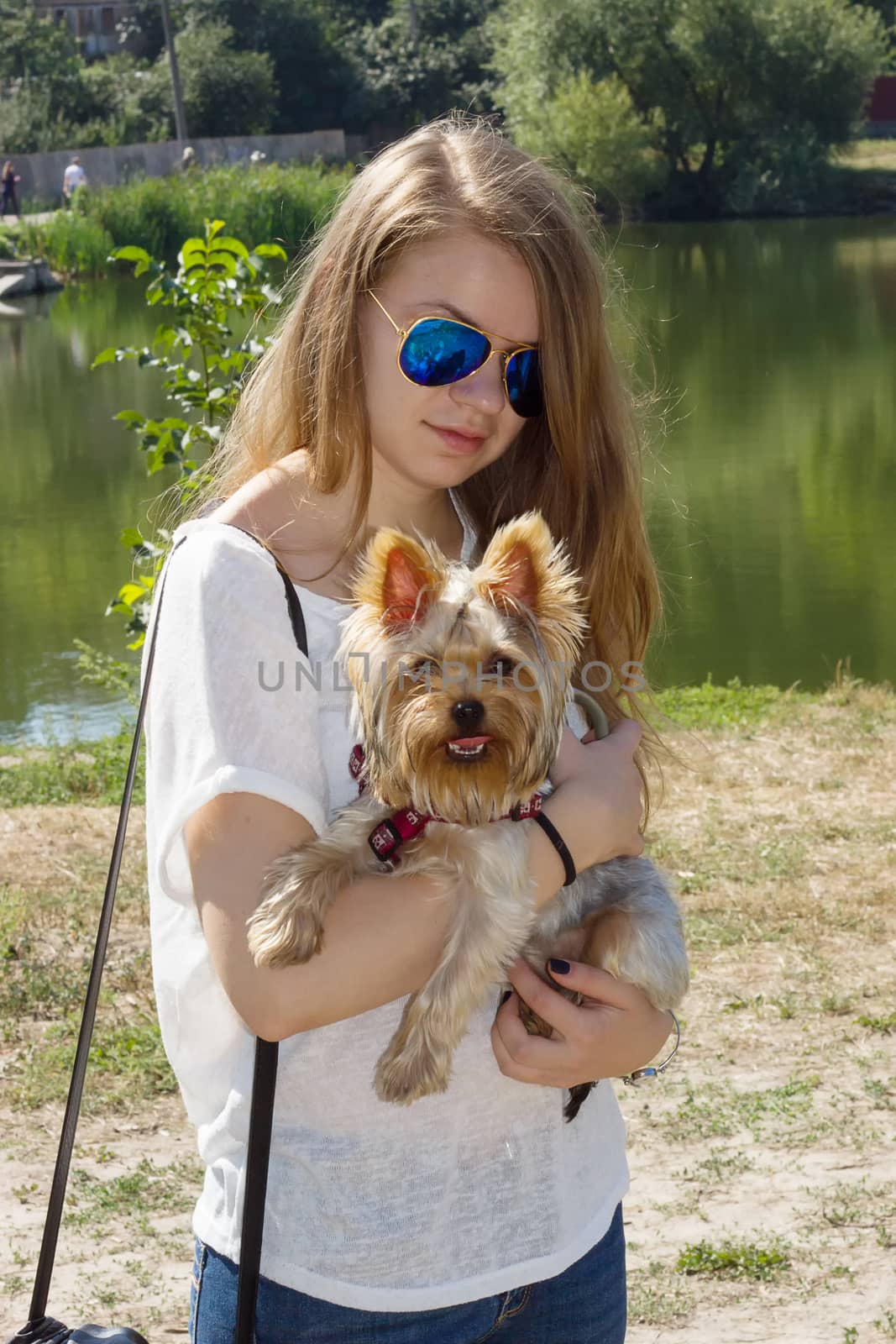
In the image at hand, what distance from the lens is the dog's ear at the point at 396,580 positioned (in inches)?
87.4

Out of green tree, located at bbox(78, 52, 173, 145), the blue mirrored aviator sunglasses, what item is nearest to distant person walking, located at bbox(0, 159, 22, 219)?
green tree, located at bbox(78, 52, 173, 145)

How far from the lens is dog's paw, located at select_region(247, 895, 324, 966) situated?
204 centimetres

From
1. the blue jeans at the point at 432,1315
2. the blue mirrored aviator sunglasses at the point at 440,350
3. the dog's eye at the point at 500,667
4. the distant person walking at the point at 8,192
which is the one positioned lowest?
the distant person walking at the point at 8,192

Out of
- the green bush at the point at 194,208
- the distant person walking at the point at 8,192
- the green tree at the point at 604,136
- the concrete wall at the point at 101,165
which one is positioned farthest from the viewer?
the concrete wall at the point at 101,165

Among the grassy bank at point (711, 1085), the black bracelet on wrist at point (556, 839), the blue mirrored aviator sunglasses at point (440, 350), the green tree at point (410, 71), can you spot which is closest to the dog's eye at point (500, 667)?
the black bracelet on wrist at point (556, 839)

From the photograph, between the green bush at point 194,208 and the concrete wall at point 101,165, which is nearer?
the green bush at point 194,208

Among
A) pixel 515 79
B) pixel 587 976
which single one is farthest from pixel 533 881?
pixel 515 79

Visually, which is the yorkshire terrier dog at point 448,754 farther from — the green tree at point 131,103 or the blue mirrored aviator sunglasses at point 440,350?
the green tree at point 131,103

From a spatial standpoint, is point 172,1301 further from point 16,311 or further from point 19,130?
point 19,130

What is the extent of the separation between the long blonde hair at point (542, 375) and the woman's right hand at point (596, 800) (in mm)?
284

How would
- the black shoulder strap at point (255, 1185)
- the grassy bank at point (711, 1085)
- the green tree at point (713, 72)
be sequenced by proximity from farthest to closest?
the green tree at point (713, 72)
the grassy bank at point (711, 1085)
the black shoulder strap at point (255, 1185)

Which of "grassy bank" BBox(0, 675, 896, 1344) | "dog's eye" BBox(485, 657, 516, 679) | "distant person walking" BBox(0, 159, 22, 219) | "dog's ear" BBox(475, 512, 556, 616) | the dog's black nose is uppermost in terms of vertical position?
"dog's ear" BBox(475, 512, 556, 616)

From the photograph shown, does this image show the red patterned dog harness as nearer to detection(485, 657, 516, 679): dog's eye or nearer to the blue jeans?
detection(485, 657, 516, 679): dog's eye

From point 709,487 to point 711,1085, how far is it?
510 inches
